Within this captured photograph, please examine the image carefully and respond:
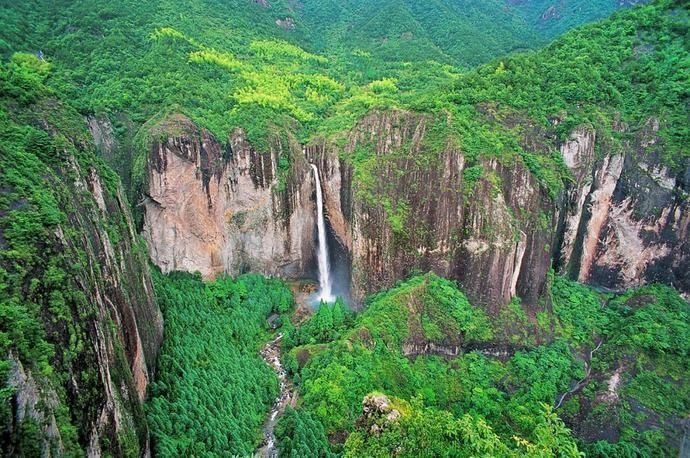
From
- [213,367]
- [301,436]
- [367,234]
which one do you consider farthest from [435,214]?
[213,367]

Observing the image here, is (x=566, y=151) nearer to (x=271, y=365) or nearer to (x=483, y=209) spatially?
(x=483, y=209)

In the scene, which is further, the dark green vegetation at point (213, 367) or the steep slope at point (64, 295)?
the dark green vegetation at point (213, 367)

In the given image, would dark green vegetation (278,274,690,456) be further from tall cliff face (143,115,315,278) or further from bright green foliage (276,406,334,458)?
tall cliff face (143,115,315,278)

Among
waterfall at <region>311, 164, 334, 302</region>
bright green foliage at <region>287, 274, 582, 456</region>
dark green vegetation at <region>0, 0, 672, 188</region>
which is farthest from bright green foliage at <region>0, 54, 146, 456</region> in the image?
waterfall at <region>311, 164, 334, 302</region>

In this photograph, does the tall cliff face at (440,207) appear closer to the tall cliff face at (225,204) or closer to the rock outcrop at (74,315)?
the tall cliff face at (225,204)

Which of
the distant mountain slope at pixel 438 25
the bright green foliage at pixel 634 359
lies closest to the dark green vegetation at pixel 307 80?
the bright green foliage at pixel 634 359

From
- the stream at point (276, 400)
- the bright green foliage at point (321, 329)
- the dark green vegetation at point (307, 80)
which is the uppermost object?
the dark green vegetation at point (307, 80)

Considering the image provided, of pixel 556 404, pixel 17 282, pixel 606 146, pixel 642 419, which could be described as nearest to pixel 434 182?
pixel 606 146

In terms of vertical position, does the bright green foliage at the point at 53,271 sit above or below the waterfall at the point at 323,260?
above
